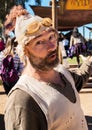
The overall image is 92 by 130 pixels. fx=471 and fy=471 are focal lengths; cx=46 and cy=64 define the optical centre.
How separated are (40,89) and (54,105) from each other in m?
0.10

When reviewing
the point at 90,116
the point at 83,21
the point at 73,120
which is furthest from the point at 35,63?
the point at 83,21

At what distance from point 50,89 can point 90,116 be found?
6.24m

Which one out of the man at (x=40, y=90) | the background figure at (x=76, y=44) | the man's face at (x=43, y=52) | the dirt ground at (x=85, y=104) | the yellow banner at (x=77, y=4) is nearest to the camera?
the man at (x=40, y=90)

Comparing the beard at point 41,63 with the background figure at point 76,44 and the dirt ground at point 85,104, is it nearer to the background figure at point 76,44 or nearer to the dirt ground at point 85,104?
the dirt ground at point 85,104

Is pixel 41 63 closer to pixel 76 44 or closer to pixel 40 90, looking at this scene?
pixel 40 90

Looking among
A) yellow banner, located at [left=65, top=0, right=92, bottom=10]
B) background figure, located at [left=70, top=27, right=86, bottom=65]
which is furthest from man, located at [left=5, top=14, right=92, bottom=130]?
background figure, located at [left=70, top=27, right=86, bottom=65]

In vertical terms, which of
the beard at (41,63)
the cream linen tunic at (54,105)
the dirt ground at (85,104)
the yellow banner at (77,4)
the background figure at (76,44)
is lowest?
the background figure at (76,44)

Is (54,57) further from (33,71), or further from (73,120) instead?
(73,120)

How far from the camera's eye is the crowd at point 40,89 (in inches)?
84.5

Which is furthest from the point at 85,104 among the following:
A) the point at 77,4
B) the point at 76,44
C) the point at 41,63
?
the point at 41,63

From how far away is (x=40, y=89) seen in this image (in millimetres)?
2266

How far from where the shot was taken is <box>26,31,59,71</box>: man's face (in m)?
2.34

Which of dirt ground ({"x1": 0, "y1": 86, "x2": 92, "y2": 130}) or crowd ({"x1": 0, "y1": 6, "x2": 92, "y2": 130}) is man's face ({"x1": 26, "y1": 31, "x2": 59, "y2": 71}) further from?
dirt ground ({"x1": 0, "y1": 86, "x2": 92, "y2": 130})

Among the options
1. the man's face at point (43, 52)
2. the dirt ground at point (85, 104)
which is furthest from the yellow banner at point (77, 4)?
the man's face at point (43, 52)
